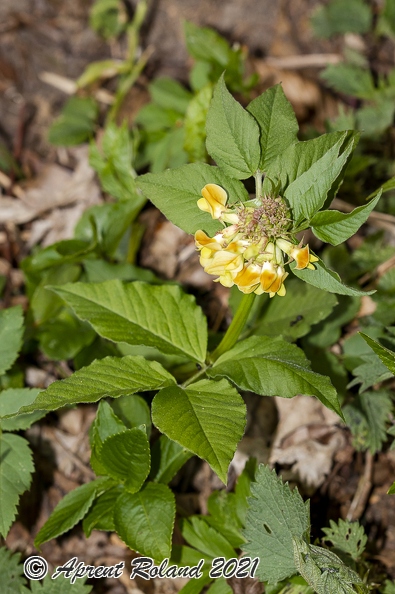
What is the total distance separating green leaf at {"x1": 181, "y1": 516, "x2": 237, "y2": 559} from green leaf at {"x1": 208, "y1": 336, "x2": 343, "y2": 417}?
25.2 inches

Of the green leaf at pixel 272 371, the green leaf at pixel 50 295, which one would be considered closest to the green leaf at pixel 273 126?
the green leaf at pixel 272 371

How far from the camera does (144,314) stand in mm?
2102

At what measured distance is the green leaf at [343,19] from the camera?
12.1 feet

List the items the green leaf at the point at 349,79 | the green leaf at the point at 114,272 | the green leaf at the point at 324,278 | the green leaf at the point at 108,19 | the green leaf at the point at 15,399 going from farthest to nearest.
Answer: the green leaf at the point at 108,19 → the green leaf at the point at 349,79 → the green leaf at the point at 114,272 → the green leaf at the point at 15,399 → the green leaf at the point at 324,278

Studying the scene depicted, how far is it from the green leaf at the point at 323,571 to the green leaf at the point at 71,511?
733 mm

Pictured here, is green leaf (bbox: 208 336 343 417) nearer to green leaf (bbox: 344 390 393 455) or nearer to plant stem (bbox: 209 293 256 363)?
plant stem (bbox: 209 293 256 363)

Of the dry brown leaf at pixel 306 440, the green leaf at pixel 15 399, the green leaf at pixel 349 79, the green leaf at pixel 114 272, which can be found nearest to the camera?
the green leaf at pixel 15 399

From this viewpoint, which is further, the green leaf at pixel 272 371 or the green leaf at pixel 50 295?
the green leaf at pixel 50 295

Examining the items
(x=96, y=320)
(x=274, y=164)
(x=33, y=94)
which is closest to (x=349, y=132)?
(x=274, y=164)

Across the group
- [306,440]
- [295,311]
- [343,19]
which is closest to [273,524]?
[306,440]

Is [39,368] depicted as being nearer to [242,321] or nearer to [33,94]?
[242,321]

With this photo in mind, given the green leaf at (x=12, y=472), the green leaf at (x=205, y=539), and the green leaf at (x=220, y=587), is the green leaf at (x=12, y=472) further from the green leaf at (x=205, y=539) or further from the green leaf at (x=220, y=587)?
the green leaf at (x=220, y=587)

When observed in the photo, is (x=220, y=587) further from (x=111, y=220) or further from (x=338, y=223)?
(x=111, y=220)

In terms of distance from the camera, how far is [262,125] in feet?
5.85
